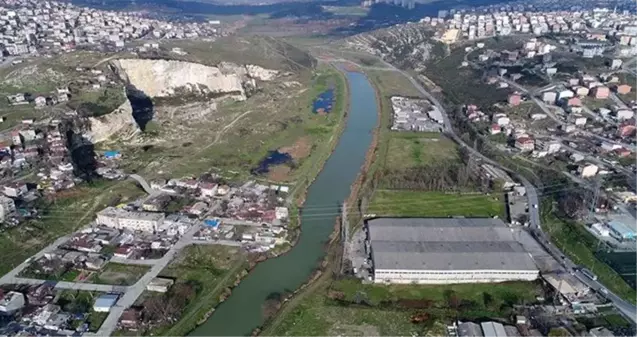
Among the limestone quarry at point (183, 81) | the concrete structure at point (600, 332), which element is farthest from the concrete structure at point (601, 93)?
the limestone quarry at point (183, 81)

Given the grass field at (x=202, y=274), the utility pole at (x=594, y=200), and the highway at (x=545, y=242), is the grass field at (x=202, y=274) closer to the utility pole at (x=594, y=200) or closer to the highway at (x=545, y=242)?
the highway at (x=545, y=242)

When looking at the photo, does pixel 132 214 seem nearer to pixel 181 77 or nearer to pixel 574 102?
pixel 181 77

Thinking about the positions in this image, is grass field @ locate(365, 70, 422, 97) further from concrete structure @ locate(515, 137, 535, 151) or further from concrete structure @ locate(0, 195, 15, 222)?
concrete structure @ locate(0, 195, 15, 222)

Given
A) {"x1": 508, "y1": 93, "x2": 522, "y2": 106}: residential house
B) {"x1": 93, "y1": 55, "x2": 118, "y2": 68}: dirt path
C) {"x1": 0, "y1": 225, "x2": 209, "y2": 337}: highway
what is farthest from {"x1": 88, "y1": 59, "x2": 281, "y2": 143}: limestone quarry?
{"x1": 508, "y1": 93, "x2": 522, "y2": 106}: residential house

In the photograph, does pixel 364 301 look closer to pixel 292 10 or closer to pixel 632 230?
pixel 632 230

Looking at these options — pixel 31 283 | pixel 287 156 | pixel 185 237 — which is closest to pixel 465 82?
pixel 287 156
